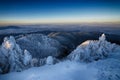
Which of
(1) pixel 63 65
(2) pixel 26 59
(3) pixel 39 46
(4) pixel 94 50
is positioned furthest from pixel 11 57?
(4) pixel 94 50

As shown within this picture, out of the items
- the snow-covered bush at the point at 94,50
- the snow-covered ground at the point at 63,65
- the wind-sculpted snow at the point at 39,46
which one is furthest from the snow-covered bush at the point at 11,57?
the snow-covered bush at the point at 94,50

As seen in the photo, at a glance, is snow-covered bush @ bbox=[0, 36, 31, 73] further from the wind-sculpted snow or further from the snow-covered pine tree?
the wind-sculpted snow

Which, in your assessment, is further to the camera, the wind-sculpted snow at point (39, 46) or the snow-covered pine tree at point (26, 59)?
the wind-sculpted snow at point (39, 46)

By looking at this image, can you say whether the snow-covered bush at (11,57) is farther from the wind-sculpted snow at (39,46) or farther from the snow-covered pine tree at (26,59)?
the wind-sculpted snow at (39,46)

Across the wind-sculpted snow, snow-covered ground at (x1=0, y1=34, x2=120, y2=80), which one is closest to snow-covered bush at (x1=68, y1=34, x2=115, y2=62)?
snow-covered ground at (x1=0, y1=34, x2=120, y2=80)

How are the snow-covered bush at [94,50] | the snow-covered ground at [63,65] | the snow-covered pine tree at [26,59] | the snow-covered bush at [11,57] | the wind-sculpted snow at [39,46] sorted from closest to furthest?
the snow-covered ground at [63,65]
the snow-covered bush at [11,57]
the snow-covered pine tree at [26,59]
the snow-covered bush at [94,50]
the wind-sculpted snow at [39,46]

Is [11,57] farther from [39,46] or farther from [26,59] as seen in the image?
[39,46]

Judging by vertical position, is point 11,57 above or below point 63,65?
above

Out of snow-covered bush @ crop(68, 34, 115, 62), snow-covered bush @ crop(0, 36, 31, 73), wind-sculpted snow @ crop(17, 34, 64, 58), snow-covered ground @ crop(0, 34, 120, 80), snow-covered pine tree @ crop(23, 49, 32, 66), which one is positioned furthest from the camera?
wind-sculpted snow @ crop(17, 34, 64, 58)
